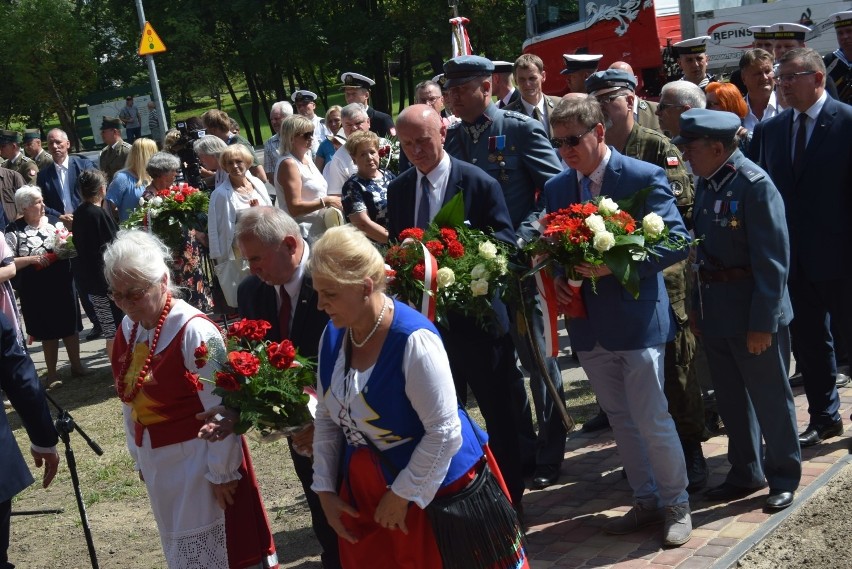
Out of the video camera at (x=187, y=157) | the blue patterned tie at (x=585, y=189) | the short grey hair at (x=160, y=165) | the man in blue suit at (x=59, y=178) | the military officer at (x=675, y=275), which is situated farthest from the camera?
the man in blue suit at (x=59, y=178)

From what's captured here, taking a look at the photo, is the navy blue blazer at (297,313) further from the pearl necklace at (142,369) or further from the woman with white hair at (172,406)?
the pearl necklace at (142,369)

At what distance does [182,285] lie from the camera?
10461mm

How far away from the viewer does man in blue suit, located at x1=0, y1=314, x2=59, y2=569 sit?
5023 millimetres

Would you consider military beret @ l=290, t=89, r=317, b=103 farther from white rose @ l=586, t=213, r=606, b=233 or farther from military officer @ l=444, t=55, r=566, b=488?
white rose @ l=586, t=213, r=606, b=233

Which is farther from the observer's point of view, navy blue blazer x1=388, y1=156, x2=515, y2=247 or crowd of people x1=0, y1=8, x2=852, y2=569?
navy blue blazer x1=388, y1=156, x2=515, y2=247

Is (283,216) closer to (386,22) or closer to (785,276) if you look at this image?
(785,276)

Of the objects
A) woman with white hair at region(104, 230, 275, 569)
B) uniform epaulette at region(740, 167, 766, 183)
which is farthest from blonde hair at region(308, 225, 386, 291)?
uniform epaulette at region(740, 167, 766, 183)

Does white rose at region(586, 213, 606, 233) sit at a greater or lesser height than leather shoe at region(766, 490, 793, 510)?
greater

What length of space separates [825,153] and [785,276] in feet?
4.81

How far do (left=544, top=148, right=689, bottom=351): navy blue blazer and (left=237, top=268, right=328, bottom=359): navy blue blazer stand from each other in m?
1.36

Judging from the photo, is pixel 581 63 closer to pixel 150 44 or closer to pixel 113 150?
pixel 113 150

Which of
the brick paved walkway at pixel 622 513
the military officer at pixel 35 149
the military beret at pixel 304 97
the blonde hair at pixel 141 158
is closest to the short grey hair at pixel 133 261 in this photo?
the brick paved walkway at pixel 622 513

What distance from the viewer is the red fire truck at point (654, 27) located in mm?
15836

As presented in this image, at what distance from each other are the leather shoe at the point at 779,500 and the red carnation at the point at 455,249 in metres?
2.12
